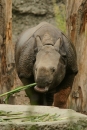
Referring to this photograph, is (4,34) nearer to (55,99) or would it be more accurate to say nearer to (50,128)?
(55,99)

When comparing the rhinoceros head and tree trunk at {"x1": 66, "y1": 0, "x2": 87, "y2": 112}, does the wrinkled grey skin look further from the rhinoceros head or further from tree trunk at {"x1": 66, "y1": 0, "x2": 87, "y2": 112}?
tree trunk at {"x1": 66, "y1": 0, "x2": 87, "y2": 112}

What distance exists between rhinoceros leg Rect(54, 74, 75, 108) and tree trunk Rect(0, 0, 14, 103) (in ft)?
3.17

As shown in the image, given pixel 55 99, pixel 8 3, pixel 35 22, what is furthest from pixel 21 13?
pixel 55 99

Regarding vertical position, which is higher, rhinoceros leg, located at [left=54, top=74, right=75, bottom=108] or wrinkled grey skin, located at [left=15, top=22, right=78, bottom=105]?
wrinkled grey skin, located at [left=15, top=22, right=78, bottom=105]

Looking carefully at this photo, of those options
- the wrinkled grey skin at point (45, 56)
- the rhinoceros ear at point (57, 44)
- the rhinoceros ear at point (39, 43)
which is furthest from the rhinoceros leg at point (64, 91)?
the rhinoceros ear at point (39, 43)

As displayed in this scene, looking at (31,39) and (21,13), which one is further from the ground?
(21,13)

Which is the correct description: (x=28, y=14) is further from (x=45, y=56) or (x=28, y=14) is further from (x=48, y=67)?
(x=48, y=67)

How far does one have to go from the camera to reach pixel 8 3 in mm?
7227

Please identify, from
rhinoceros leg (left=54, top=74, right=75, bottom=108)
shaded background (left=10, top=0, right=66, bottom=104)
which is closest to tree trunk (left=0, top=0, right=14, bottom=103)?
rhinoceros leg (left=54, top=74, right=75, bottom=108)

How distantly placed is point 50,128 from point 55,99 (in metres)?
4.38

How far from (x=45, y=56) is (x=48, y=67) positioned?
0.26 m

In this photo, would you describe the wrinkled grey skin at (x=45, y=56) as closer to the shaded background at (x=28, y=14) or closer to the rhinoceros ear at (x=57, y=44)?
the rhinoceros ear at (x=57, y=44)

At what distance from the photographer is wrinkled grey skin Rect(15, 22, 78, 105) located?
5645mm

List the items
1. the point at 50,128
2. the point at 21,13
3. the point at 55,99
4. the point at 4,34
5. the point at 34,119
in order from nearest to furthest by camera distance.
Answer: the point at 50,128
the point at 34,119
the point at 55,99
the point at 4,34
the point at 21,13
